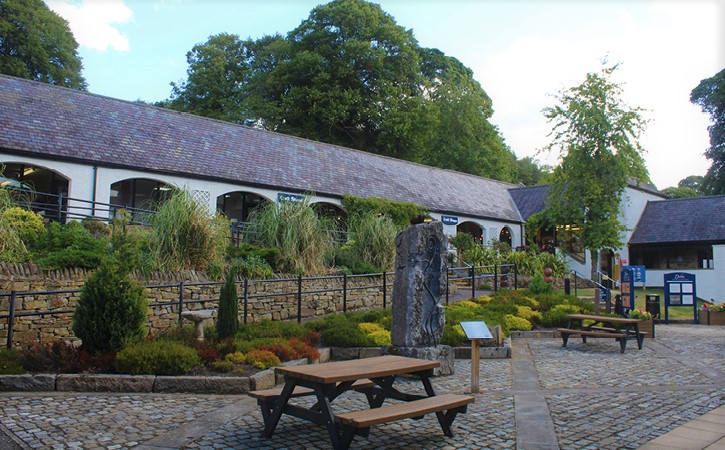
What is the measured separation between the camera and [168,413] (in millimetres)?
5625

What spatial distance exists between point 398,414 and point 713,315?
15927mm

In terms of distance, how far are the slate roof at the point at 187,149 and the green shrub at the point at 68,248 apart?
5.43 metres

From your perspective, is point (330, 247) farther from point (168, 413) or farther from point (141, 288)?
point (168, 413)

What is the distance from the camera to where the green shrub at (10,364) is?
6.55 m

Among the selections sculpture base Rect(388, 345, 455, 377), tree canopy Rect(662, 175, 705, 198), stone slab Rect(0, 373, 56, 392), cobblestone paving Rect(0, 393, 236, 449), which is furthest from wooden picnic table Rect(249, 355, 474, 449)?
tree canopy Rect(662, 175, 705, 198)

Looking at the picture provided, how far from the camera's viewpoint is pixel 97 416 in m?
5.39

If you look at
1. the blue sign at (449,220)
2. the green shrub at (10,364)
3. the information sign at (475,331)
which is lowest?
the green shrub at (10,364)

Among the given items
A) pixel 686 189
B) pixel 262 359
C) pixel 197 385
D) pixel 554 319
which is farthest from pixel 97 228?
pixel 686 189

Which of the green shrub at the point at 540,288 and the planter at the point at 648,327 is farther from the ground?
the green shrub at the point at 540,288

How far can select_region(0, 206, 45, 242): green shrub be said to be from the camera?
33.3 ft

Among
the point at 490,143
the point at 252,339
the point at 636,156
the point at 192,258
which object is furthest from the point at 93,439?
the point at 490,143

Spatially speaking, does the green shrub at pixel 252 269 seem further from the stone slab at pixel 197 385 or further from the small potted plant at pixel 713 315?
the small potted plant at pixel 713 315

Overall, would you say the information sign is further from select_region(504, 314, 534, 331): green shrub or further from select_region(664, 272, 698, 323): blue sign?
select_region(664, 272, 698, 323): blue sign

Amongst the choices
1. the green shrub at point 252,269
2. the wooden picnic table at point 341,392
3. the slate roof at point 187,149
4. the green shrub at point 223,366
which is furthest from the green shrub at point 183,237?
the wooden picnic table at point 341,392
